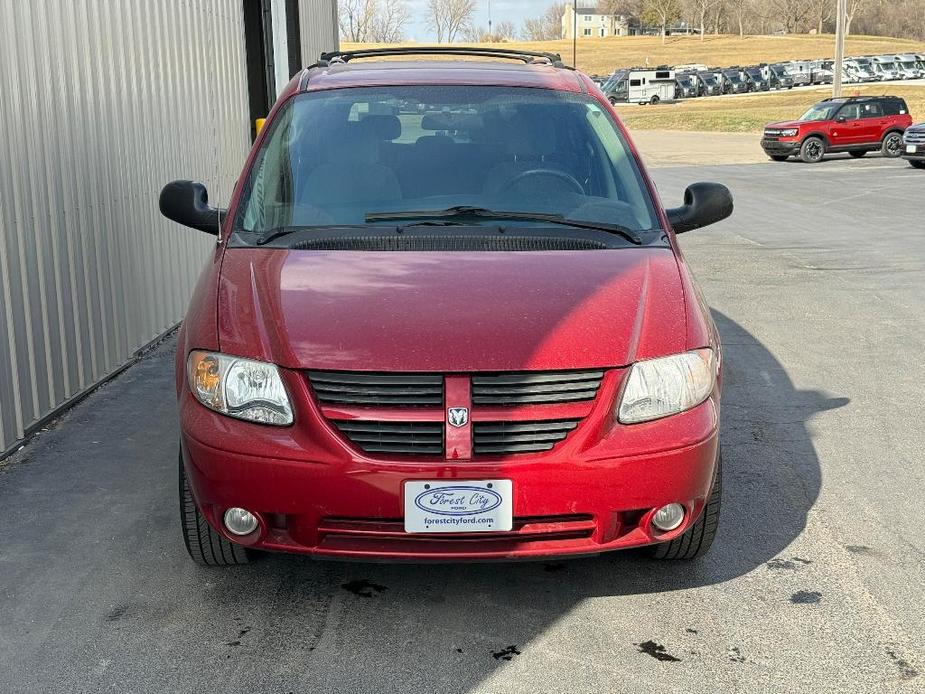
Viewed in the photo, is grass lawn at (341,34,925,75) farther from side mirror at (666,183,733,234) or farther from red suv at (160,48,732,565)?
red suv at (160,48,732,565)

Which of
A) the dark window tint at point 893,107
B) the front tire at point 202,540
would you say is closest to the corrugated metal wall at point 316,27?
the front tire at point 202,540

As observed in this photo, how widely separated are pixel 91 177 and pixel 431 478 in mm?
4609

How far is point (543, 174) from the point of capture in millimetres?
4879

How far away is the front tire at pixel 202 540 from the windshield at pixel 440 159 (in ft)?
3.78

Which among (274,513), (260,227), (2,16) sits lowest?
(274,513)

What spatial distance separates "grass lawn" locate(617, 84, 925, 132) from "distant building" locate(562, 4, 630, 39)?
9085cm

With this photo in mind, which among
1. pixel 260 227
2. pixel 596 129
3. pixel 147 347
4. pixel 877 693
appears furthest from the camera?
pixel 147 347

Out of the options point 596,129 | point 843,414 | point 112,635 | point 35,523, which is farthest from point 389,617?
point 843,414

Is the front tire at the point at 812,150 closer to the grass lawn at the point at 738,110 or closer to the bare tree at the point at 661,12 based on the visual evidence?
the grass lawn at the point at 738,110

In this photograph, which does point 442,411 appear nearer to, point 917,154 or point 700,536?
point 700,536

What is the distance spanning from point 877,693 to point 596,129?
2.74 meters

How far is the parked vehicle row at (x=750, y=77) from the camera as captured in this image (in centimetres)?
7031

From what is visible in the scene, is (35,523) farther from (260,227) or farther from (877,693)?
(877,693)

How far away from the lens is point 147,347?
834 cm
